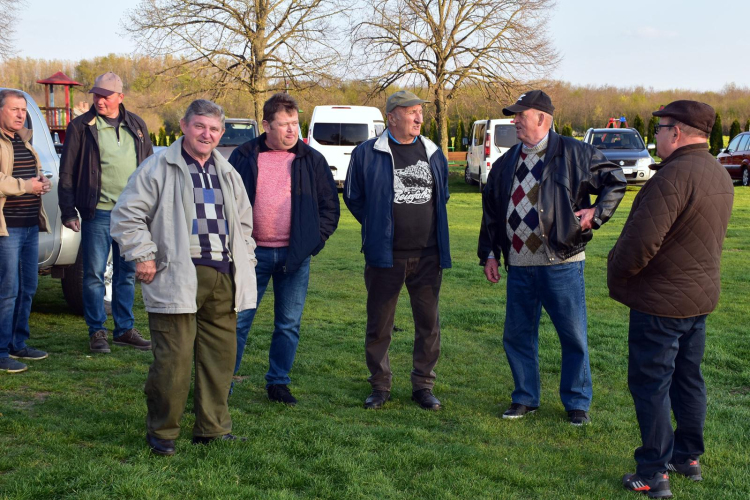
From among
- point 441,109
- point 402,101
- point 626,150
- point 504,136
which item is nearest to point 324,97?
point 441,109

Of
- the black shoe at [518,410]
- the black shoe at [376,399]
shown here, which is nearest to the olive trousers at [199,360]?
the black shoe at [376,399]

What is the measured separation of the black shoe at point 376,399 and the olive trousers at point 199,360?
113cm

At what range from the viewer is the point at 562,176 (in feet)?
15.2

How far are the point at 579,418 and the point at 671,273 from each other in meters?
1.44

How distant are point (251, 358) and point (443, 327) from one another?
2.08 metres

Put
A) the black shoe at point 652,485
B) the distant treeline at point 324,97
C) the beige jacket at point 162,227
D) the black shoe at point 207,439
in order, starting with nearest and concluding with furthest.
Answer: the black shoe at point 652,485, the beige jacket at point 162,227, the black shoe at point 207,439, the distant treeline at point 324,97

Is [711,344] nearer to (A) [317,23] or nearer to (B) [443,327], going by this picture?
(B) [443,327]

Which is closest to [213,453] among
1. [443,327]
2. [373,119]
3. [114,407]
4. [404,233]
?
[114,407]

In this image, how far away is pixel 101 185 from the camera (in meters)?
6.21

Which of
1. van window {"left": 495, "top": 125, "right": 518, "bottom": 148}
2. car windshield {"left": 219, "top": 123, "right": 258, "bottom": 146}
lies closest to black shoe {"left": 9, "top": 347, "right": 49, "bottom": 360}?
car windshield {"left": 219, "top": 123, "right": 258, "bottom": 146}

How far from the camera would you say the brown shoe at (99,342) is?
6275 mm

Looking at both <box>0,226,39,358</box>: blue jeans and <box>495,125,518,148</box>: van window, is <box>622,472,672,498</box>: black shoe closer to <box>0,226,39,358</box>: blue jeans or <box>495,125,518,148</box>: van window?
<box>0,226,39,358</box>: blue jeans

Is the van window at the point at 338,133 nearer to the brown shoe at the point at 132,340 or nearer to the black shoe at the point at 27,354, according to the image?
the brown shoe at the point at 132,340

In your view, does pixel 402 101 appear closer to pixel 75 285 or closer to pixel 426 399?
pixel 426 399
